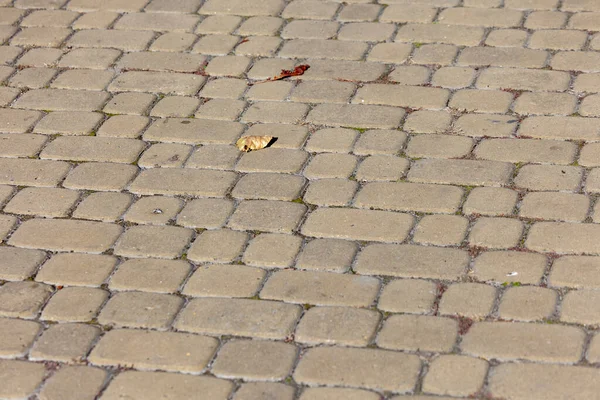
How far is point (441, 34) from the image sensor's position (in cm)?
502

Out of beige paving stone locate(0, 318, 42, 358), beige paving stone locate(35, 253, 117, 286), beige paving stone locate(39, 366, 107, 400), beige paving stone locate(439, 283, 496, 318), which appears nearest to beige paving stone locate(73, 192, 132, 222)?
beige paving stone locate(35, 253, 117, 286)

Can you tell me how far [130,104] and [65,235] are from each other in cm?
105

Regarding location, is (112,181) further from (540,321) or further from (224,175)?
(540,321)

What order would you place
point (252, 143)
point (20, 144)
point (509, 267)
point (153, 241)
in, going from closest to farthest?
1. point (509, 267)
2. point (153, 241)
3. point (252, 143)
4. point (20, 144)

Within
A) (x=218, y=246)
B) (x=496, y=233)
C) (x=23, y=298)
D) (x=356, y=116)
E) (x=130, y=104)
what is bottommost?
(x=496, y=233)

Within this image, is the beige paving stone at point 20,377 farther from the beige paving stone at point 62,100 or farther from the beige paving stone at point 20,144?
the beige paving stone at point 62,100

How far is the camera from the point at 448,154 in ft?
13.4

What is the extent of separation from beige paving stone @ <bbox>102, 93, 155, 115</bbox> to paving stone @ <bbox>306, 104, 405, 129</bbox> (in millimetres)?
800

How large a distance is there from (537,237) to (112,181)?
1.77 metres

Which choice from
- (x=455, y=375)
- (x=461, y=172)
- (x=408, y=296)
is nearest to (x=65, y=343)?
(x=408, y=296)

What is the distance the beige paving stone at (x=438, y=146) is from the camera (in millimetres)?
4102

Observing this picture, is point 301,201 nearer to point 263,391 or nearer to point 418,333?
point 418,333

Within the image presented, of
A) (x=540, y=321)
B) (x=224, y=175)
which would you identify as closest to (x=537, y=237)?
(x=540, y=321)

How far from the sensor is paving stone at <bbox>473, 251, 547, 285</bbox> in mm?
3383
